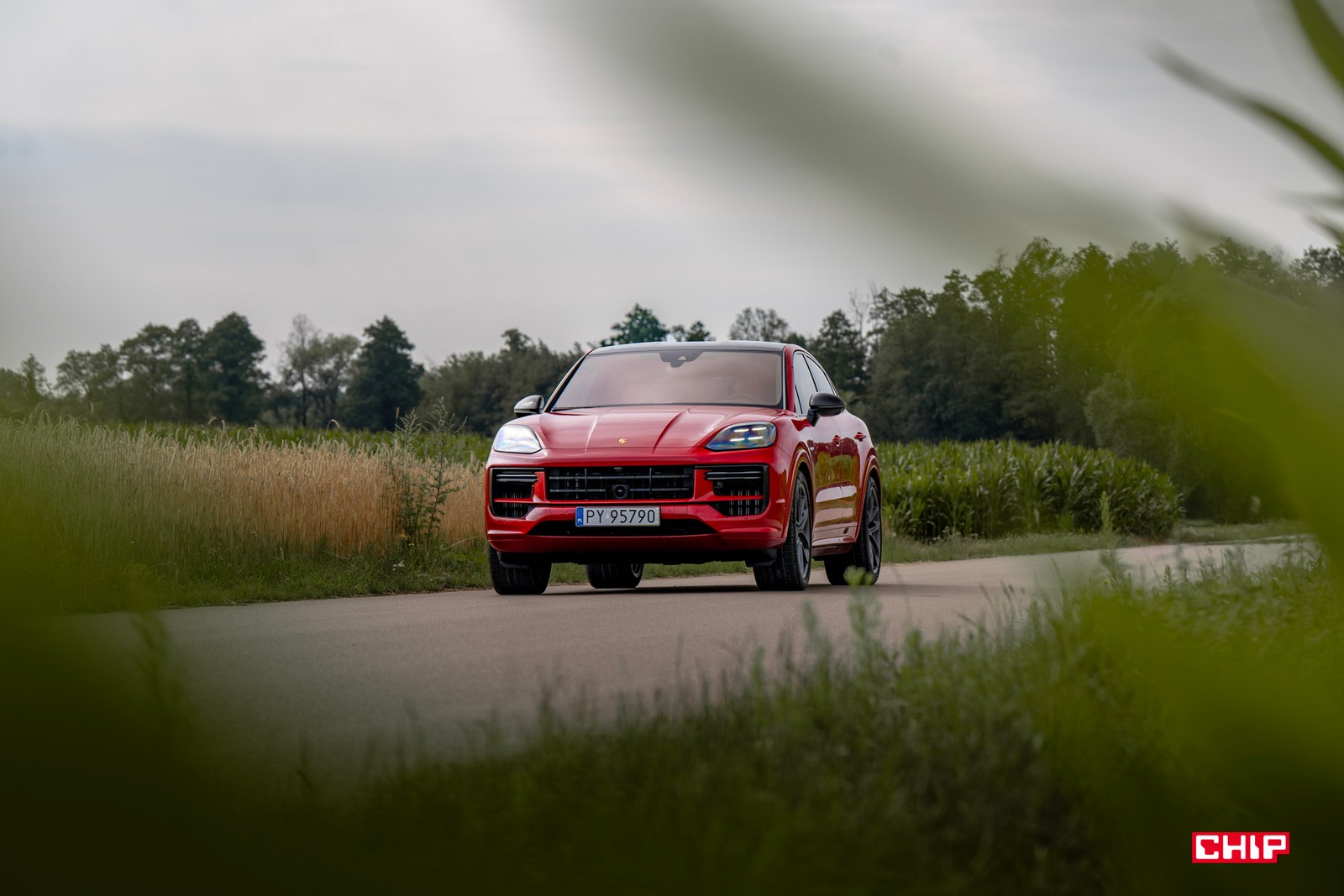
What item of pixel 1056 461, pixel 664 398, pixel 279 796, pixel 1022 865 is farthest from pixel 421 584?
pixel 1056 461

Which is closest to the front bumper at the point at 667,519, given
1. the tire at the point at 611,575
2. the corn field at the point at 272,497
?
the corn field at the point at 272,497

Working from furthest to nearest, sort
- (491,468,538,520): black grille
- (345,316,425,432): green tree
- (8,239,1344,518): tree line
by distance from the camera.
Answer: (345,316,425,432): green tree
(491,468,538,520): black grille
(8,239,1344,518): tree line

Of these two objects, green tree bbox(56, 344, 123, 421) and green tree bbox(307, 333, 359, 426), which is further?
green tree bbox(307, 333, 359, 426)

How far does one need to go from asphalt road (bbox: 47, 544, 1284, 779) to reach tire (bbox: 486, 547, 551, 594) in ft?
0.58

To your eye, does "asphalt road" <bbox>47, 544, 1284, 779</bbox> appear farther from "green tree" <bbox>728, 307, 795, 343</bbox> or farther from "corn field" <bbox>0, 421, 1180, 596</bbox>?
"corn field" <bbox>0, 421, 1180, 596</bbox>

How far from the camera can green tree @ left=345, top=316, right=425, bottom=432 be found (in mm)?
109188

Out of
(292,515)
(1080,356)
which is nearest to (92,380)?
(1080,356)

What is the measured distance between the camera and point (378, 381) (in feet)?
362

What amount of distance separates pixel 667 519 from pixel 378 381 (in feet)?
335

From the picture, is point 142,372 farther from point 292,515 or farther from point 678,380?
point 292,515

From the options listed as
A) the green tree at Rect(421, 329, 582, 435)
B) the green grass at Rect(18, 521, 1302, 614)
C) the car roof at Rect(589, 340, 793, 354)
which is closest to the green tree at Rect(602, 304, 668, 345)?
the car roof at Rect(589, 340, 793, 354)

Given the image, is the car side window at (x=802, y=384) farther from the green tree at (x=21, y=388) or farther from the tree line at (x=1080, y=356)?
the green tree at (x=21, y=388)

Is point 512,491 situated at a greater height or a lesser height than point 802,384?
lesser
